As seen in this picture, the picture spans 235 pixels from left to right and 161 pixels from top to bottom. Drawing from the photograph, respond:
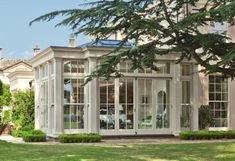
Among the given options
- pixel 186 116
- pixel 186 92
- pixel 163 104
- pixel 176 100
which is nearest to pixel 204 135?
pixel 186 116

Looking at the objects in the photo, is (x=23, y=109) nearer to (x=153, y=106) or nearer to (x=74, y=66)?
(x=74, y=66)

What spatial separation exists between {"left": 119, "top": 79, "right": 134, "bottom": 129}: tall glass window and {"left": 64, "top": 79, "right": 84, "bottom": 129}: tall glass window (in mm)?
1816

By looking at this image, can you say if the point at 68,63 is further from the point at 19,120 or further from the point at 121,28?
the point at 121,28

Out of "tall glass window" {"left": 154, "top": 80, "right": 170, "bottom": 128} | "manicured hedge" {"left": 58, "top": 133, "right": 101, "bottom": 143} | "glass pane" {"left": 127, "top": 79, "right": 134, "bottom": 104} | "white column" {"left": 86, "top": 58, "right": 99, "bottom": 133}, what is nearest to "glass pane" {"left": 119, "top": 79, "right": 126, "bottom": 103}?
"glass pane" {"left": 127, "top": 79, "right": 134, "bottom": 104}

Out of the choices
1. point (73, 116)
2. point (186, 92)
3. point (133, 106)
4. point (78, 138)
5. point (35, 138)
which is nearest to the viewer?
point (78, 138)

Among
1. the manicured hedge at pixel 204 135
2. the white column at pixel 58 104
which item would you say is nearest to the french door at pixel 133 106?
the manicured hedge at pixel 204 135

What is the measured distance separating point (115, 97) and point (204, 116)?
15.7 feet

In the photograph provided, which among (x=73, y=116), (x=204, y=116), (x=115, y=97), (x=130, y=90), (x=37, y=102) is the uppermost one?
(x=130, y=90)

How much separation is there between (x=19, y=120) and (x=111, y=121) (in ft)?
27.4

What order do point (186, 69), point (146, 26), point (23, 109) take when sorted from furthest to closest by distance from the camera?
point (23, 109)
point (186, 69)
point (146, 26)

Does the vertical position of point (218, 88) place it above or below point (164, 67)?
below

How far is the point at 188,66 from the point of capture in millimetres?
23656

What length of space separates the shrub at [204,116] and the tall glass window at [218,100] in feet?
2.51

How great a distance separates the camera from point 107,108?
2197cm
